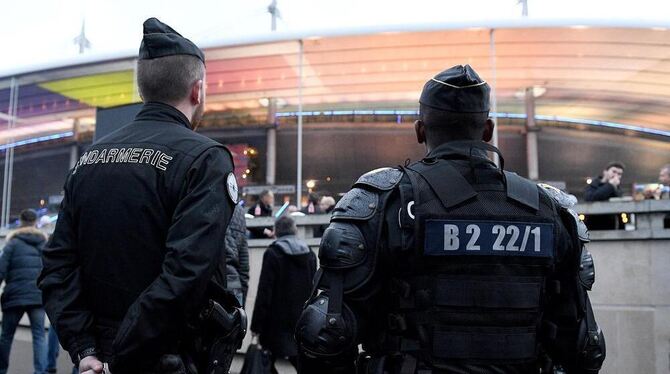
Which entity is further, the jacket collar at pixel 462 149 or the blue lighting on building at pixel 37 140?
the blue lighting on building at pixel 37 140

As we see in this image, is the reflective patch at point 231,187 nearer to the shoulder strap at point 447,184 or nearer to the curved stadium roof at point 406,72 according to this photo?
the shoulder strap at point 447,184

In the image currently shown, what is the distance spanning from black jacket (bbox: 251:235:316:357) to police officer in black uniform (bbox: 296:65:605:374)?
4.03m

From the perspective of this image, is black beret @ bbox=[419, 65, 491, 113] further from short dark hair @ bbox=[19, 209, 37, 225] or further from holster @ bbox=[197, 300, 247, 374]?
short dark hair @ bbox=[19, 209, 37, 225]

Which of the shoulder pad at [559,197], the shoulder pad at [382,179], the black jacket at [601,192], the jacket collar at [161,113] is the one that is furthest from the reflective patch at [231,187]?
the black jacket at [601,192]

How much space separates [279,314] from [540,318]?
4.21 m

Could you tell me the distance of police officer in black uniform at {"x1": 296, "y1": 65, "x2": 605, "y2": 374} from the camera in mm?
2191

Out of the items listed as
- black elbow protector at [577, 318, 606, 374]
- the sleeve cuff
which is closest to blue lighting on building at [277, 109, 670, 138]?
black elbow protector at [577, 318, 606, 374]

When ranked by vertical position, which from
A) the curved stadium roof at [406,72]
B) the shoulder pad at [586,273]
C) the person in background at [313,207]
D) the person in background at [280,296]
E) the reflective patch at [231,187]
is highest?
the curved stadium roof at [406,72]

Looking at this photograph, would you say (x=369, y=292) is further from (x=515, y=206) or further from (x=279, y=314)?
(x=279, y=314)

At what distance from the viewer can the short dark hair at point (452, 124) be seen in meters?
2.42

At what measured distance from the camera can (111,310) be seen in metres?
2.35

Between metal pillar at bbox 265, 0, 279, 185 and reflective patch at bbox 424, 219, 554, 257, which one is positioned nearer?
reflective patch at bbox 424, 219, 554, 257

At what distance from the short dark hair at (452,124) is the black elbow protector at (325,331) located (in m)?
0.75

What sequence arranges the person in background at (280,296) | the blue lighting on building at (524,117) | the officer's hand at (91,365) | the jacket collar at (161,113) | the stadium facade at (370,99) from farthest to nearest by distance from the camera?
the blue lighting on building at (524,117), the stadium facade at (370,99), the person in background at (280,296), the jacket collar at (161,113), the officer's hand at (91,365)
